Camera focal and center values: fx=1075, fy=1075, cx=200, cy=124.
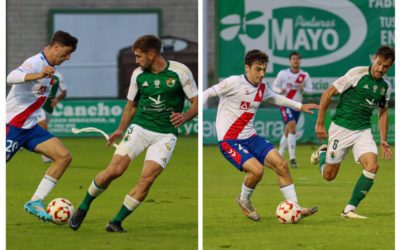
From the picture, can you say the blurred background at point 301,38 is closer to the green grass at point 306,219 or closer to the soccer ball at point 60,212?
the green grass at point 306,219

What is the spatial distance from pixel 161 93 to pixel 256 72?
797 millimetres

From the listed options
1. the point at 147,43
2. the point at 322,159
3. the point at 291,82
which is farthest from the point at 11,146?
the point at 291,82

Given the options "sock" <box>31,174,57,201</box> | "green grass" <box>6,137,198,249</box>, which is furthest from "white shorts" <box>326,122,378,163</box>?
"sock" <box>31,174,57,201</box>

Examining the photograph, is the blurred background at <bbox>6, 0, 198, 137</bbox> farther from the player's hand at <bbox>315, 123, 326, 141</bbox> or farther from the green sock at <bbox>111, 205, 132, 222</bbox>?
the green sock at <bbox>111, 205, 132, 222</bbox>

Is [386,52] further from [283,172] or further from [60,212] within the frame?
[60,212]

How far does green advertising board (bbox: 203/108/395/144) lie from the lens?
1426 cm

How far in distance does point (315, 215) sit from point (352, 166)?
4541 millimetres

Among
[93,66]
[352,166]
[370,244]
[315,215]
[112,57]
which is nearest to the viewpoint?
[370,244]

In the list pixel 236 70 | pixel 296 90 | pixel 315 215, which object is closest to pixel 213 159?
pixel 296 90

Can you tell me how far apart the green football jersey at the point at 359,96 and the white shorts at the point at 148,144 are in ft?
4.52

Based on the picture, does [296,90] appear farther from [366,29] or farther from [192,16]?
[192,16]

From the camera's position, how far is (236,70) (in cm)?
1470

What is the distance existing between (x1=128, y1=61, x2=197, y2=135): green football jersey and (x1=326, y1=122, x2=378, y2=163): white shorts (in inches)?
57.3

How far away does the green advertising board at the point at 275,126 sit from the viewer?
46.8 ft
